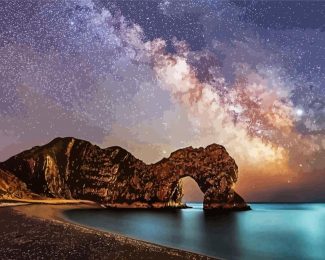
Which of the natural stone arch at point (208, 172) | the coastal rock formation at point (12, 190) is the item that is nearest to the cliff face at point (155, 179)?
the natural stone arch at point (208, 172)

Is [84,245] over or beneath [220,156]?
beneath

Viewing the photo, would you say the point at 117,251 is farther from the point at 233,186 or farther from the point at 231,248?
the point at 233,186

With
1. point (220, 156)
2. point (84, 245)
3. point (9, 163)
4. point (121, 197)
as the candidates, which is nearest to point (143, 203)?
point (121, 197)

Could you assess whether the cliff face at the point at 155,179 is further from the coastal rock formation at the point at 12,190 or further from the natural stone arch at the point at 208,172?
the coastal rock formation at the point at 12,190

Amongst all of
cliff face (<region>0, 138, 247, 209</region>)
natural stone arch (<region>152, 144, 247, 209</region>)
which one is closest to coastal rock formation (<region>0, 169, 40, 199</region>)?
cliff face (<region>0, 138, 247, 209</region>)

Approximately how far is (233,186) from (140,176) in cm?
5083

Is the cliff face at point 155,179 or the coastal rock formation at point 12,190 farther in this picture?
the cliff face at point 155,179

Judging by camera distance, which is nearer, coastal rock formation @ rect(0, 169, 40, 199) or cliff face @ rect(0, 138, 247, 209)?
coastal rock formation @ rect(0, 169, 40, 199)

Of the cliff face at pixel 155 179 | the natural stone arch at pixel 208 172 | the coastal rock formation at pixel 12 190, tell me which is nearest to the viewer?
the coastal rock formation at pixel 12 190

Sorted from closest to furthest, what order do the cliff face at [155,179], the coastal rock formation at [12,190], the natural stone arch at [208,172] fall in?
the coastal rock formation at [12,190] → the natural stone arch at [208,172] → the cliff face at [155,179]

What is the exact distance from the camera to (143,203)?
175m

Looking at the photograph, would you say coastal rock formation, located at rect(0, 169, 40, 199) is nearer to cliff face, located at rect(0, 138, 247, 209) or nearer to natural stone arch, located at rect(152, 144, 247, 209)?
cliff face, located at rect(0, 138, 247, 209)

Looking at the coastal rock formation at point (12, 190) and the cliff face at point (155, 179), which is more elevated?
the cliff face at point (155, 179)

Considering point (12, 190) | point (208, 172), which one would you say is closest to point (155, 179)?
point (208, 172)
